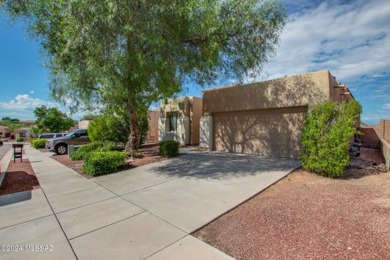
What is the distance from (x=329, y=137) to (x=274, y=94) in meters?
4.10

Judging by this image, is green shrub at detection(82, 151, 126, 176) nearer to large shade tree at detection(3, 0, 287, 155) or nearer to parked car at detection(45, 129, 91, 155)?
large shade tree at detection(3, 0, 287, 155)

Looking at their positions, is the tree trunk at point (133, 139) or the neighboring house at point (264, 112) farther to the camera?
the tree trunk at point (133, 139)

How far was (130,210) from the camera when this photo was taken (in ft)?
14.5

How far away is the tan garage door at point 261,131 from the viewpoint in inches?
380

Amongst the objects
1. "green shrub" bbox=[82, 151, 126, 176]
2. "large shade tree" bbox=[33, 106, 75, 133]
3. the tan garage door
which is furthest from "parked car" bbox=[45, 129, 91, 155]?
"large shade tree" bbox=[33, 106, 75, 133]

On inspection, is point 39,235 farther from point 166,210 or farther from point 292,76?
point 292,76

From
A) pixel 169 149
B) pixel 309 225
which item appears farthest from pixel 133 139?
pixel 309 225

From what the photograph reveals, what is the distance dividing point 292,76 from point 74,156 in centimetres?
1160

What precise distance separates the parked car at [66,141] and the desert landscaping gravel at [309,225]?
1427cm

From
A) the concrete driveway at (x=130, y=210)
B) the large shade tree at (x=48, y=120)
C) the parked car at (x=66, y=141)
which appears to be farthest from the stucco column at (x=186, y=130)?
the large shade tree at (x=48, y=120)

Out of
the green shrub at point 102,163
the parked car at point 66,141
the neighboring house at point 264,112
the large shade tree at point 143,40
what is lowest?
the green shrub at point 102,163

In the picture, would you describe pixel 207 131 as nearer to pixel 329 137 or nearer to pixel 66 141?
pixel 329 137

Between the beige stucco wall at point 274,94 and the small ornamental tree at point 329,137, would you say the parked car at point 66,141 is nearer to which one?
the beige stucco wall at point 274,94

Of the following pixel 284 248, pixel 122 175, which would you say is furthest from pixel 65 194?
pixel 284 248
